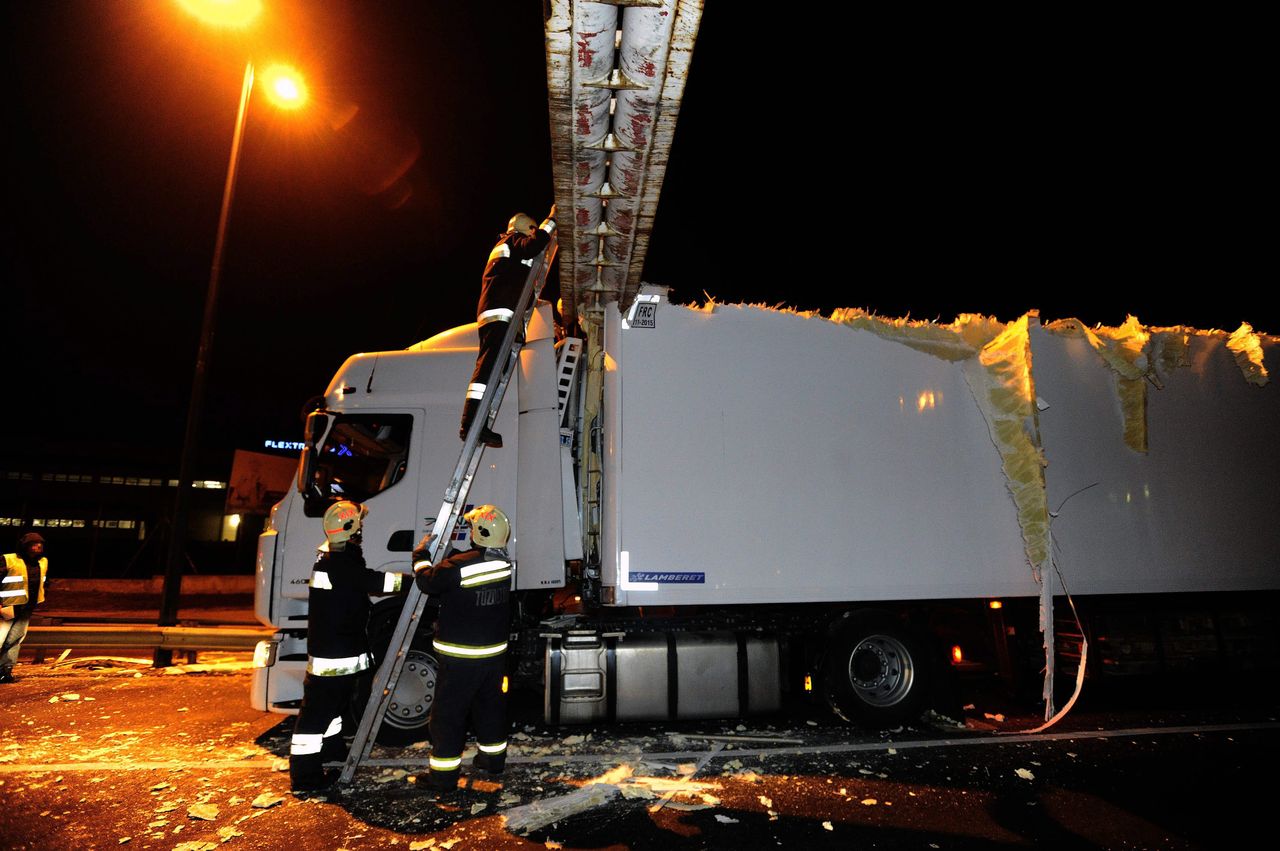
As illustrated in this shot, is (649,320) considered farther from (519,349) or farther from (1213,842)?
(1213,842)

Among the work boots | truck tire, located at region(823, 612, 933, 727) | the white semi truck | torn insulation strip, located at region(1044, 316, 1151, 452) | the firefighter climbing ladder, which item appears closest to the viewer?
the firefighter climbing ladder

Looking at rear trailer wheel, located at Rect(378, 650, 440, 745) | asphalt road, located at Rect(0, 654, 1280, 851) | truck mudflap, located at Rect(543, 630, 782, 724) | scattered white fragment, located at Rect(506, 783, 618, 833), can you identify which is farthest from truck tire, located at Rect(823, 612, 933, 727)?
rear trailer wheel, located at Rect(378, 650, 440, 745)

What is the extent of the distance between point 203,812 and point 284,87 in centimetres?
842

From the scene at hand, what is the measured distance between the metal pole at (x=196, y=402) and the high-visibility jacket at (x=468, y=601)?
643 centimetres

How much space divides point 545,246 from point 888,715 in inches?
185

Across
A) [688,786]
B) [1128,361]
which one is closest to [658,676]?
[688,786]

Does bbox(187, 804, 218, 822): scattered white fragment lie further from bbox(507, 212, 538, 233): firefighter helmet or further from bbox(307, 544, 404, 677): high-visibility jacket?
bbox(507, 212, 538, 233): firefighter helmet

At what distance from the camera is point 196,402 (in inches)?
344

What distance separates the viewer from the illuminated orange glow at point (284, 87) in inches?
321

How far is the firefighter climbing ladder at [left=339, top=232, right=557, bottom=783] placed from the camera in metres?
4.14

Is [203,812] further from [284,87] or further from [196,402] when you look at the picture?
[284,87]

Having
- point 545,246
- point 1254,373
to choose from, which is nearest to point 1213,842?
point 1254,373

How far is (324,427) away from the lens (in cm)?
492

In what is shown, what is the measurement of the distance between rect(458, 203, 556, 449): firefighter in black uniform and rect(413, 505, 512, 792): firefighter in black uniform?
0.89m
